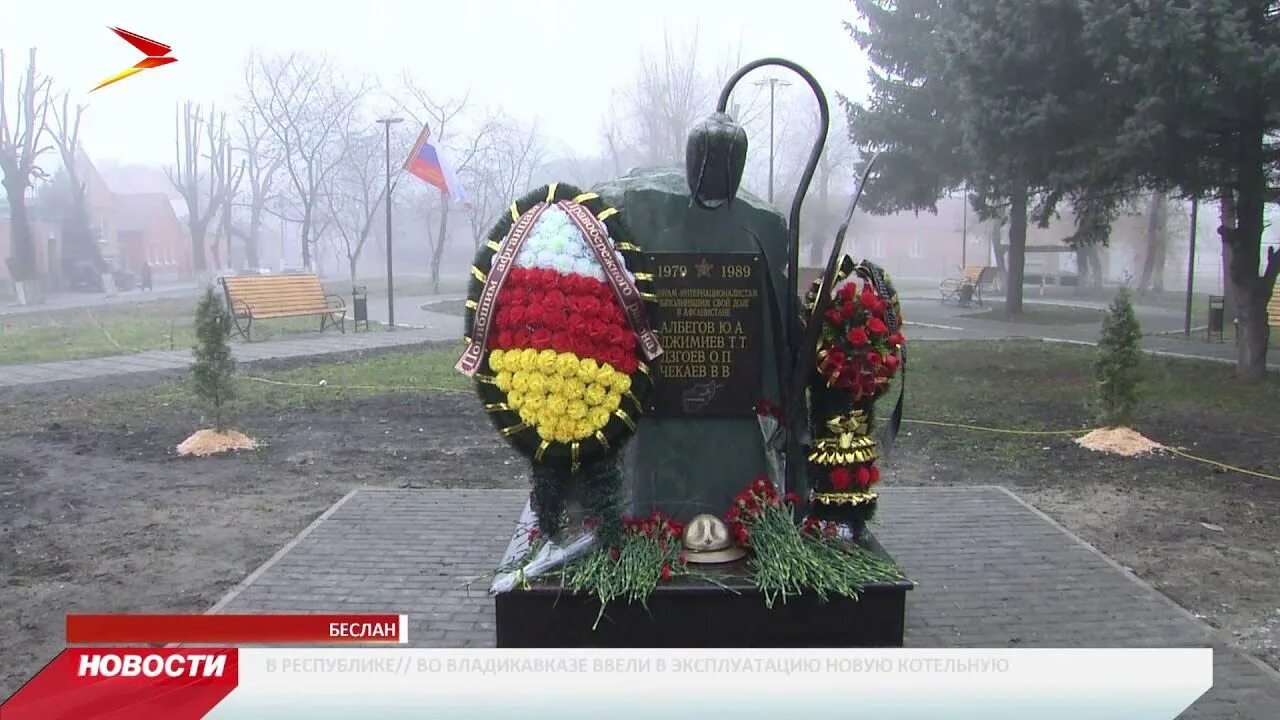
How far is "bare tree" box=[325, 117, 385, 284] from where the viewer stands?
31266 mm

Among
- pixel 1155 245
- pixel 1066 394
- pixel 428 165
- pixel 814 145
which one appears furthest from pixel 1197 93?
pixel 1155 245

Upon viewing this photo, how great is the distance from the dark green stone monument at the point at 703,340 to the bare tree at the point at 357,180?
27900mm

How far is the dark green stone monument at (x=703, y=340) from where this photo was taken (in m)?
4.06

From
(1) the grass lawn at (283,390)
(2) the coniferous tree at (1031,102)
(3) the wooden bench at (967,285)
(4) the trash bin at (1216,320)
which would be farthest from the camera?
(3) the wooden bench at (967,285)

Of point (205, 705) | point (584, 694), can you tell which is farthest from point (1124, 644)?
point (205, 705)

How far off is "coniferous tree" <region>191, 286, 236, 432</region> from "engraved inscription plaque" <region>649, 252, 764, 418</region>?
5268mm

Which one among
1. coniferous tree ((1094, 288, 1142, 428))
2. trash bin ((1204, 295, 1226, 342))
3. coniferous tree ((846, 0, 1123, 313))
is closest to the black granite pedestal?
coniferous tree ((1094, 288, 1142, 428))

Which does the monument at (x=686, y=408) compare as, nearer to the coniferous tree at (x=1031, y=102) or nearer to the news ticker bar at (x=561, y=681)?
the news ticker bar at (x=561, y=681)

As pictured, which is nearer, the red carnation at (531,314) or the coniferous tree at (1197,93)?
the red carnation at (531,314)

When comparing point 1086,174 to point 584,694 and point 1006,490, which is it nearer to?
point 1006,490

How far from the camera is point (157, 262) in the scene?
46594 mm

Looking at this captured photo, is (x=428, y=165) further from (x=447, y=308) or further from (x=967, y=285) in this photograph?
(x=967, y=285)

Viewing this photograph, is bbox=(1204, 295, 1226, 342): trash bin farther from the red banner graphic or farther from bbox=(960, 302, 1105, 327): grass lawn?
the red banner graphic

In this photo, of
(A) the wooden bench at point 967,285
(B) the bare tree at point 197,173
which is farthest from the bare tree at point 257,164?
(A) the wooden bench at point 967,285
